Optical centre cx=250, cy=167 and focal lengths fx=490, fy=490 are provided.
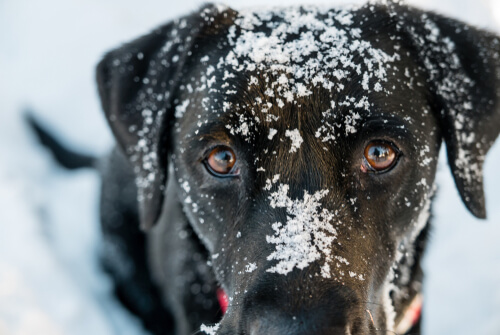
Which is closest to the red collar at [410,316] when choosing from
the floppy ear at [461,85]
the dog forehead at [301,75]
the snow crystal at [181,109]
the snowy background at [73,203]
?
the snowy background at [73,203]

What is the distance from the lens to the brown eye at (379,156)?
70.5 inches

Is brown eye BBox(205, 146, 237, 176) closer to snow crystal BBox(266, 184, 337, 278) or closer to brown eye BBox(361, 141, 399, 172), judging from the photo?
snow crystal BBox(266, 184, 337, 278)

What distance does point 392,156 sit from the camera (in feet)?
5.98

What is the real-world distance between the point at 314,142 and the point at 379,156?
250 mm

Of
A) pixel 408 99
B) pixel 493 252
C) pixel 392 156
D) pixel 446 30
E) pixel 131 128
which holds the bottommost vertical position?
pixel 493 252

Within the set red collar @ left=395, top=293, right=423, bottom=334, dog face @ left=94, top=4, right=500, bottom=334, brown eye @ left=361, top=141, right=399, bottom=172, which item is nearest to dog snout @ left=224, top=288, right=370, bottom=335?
dog face @ left=94, top=4, right=500, bottom=334

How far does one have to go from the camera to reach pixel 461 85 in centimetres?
202

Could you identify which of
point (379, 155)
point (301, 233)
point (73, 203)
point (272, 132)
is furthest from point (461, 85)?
point (73, 203)

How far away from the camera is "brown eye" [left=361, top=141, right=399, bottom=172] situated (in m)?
1.79

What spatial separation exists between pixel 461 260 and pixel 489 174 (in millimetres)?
764

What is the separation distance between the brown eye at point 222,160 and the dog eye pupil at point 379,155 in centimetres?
50

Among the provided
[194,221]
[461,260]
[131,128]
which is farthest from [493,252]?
[131,128]

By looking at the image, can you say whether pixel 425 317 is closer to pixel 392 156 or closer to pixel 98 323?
pixel 392 156

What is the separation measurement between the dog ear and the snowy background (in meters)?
0.30
